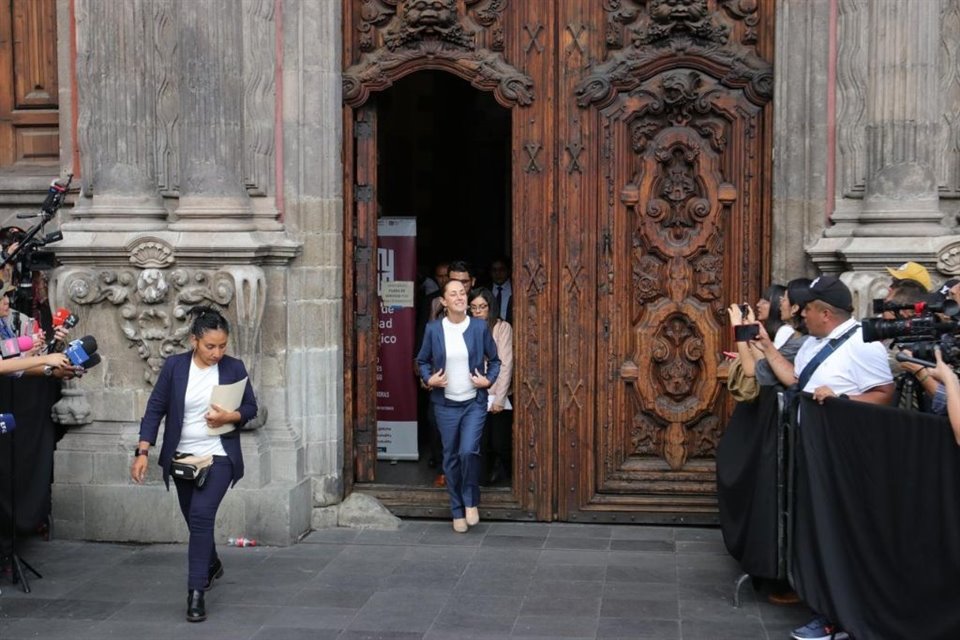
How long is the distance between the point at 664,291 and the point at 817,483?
10.4 feet

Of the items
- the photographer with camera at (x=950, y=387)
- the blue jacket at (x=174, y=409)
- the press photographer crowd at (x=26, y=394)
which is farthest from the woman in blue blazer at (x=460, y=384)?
the photographer with camera at (x=950, y=387)

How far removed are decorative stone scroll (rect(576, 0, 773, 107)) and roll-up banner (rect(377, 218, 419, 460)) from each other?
6.65ft

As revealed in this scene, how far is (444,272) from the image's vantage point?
458 inches

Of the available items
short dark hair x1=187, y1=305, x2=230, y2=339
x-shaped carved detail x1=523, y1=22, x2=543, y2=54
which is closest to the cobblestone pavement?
short dark hair x1=187, y1=305, x2=230, y2=339

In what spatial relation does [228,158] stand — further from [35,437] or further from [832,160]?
[832,160]

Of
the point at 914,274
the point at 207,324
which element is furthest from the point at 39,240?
the point at 914,274

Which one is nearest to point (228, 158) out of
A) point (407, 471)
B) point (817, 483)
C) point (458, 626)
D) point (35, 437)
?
point (35, 437)

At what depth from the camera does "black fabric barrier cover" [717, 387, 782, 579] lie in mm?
7977

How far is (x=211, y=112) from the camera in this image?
992 cm

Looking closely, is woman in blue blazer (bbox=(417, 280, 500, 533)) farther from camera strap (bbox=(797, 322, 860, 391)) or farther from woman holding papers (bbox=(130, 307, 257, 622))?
camera strap (bbox=(797, 322, 860, 391))

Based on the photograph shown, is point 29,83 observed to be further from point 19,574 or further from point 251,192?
point 19,574

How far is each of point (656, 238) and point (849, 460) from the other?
342cm

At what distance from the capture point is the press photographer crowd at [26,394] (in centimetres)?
839

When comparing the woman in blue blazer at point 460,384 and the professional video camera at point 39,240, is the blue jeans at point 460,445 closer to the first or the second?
the woman in blue blazer at point 460,384
